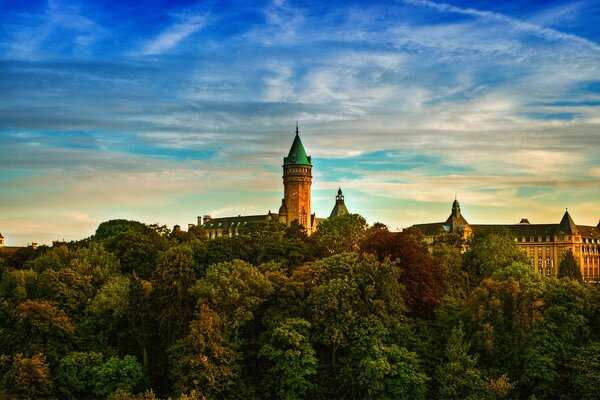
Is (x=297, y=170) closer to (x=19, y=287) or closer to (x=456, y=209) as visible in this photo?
(x=456, y=209)

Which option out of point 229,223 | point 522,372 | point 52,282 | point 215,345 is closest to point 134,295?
point 52,282

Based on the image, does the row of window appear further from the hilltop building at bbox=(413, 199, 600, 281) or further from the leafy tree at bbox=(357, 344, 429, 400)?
the leafy tree at bbox=(357, 344, 429, 400)

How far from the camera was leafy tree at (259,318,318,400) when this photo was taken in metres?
40.9

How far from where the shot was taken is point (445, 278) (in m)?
54.4

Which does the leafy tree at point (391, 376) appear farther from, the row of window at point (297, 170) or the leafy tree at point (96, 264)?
the row of window at point (297, 170)

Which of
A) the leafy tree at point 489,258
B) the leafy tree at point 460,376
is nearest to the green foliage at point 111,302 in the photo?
the leafy tree at point 460,376

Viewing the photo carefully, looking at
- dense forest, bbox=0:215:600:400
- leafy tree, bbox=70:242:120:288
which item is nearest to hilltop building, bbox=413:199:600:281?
leafy tree, bbox=70:242:120:288

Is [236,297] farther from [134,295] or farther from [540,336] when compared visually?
[540,336]

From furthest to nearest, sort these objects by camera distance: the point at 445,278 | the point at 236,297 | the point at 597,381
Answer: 1. the point at 445,278
2. the point at 236,297
3. the point at 597,381

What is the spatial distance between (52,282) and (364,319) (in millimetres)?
23451

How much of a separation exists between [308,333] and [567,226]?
106085 millimetres

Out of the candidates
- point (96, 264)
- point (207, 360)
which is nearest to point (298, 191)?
point (96, 264)

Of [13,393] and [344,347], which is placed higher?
[344,347]

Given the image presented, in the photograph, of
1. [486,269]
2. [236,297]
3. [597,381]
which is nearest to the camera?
[597,381]
